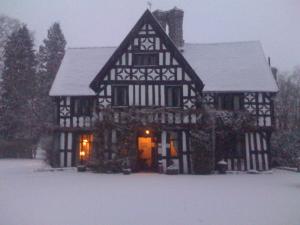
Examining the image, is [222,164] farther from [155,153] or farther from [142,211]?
[142,211]

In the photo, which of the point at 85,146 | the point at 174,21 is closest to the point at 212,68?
the point at 174,21

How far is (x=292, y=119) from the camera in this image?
17.4 m

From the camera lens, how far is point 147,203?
267 inches

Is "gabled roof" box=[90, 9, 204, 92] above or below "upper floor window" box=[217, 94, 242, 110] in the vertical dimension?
above

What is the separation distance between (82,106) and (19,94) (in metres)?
8.57

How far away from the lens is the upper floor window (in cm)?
1470

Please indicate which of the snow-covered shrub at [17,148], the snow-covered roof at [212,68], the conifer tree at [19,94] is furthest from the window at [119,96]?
the snow-covered shrub at [17,148]

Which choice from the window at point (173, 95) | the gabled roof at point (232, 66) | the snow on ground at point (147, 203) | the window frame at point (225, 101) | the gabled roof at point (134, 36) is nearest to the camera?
the snow on ground at point (147, 203)

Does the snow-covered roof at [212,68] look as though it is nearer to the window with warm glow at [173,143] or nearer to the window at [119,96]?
the window at [119,96]

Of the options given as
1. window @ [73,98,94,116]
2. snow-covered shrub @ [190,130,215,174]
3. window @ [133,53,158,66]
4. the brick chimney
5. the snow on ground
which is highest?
the brick chimney

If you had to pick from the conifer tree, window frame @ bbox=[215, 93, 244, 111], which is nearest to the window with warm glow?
window frame @ bbox=[215, 93, 244, 111]

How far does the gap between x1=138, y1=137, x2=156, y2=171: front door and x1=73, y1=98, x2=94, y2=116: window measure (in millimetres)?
2511

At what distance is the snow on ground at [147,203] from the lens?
17.4 feet

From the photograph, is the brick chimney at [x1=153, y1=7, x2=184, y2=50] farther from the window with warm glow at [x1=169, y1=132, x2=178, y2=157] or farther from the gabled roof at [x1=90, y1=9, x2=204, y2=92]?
the window with warm glow at [x1=169, y1=132, x2=178, y2=157]
